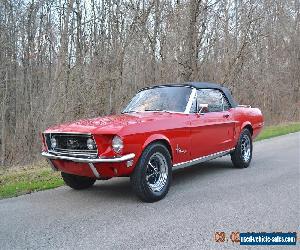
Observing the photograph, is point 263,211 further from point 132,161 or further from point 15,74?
point 15,74

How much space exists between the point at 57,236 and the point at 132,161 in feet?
5.29

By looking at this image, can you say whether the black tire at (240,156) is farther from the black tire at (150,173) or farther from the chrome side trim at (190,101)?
the black tire at (150,173)

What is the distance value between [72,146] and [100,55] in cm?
1100

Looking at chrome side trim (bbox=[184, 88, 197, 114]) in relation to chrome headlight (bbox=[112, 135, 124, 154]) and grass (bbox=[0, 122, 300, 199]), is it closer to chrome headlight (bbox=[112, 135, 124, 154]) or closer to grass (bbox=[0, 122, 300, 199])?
chrome headlight (bbox=[112, 135, 124, 154])

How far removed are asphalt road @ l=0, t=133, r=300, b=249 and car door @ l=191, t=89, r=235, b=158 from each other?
2.10 ft

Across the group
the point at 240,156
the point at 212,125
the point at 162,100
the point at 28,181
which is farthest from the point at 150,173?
the point at 240,156

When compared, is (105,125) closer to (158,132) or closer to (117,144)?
(117,144)

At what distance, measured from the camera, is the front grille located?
5.82 m

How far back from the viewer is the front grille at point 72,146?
5.82 meters

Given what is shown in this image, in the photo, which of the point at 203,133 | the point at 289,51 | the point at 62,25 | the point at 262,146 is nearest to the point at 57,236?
the point at 203,133

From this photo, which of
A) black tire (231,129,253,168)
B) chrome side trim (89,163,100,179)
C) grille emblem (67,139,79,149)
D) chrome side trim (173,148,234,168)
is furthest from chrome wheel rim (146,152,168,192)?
black tire (231,129,253,168)

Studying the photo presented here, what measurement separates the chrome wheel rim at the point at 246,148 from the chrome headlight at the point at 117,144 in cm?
409

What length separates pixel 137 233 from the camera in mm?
4711

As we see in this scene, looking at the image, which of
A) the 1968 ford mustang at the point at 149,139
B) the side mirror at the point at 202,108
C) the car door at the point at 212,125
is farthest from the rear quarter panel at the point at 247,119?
the side mirror at the point at 202,108
